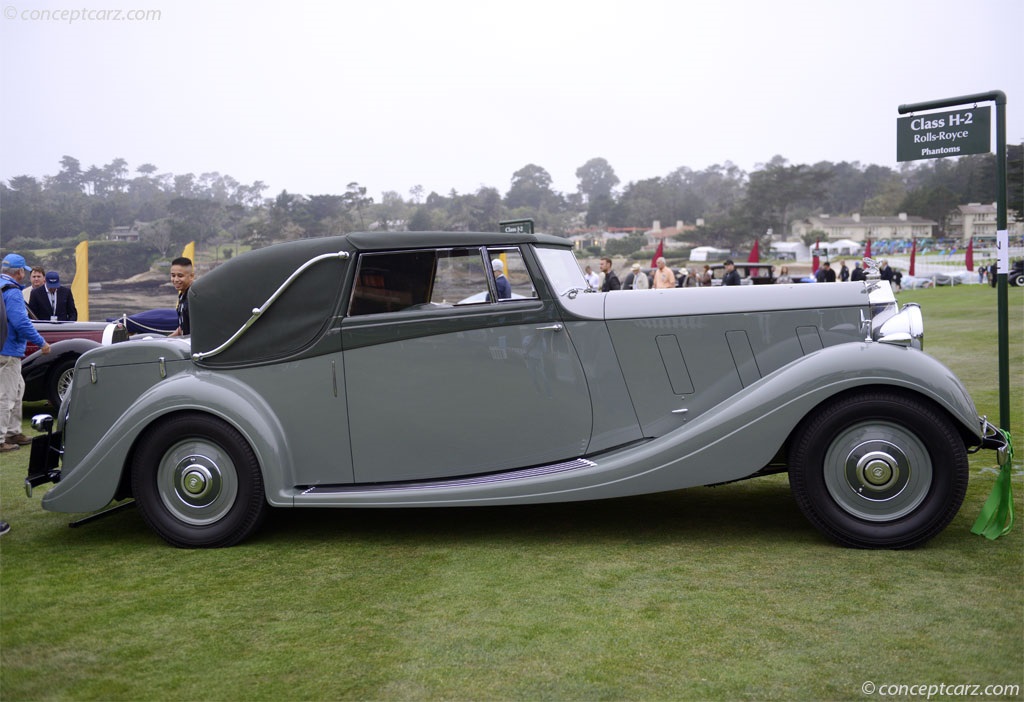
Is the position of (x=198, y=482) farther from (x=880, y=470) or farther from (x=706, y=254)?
(x=706, y=254)

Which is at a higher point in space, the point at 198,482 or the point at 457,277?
the point at 457,277

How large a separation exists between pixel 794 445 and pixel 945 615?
3.92 feet

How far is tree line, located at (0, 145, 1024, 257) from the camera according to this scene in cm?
4209

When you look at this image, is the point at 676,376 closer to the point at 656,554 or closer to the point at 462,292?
the point at 656,554

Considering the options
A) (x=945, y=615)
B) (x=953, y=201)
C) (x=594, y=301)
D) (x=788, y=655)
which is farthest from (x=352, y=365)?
(x=953, y=201)

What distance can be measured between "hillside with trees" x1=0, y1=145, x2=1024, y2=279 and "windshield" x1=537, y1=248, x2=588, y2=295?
9827 mm

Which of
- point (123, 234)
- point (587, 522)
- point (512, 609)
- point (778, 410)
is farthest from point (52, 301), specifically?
point (123, 234)

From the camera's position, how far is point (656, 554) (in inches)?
174

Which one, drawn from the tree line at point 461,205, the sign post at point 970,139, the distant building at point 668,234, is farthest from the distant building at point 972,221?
the sign post at point 970,139

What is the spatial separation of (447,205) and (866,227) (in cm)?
5253

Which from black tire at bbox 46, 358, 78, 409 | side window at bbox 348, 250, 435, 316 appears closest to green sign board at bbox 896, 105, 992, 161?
side window at bbox 348, 250, 435, 316

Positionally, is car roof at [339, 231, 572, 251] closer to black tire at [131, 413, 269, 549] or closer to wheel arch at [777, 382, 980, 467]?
black tire at [131, 413, 269, 549]

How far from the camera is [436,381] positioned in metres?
4.66

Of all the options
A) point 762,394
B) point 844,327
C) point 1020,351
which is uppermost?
point 844,327
